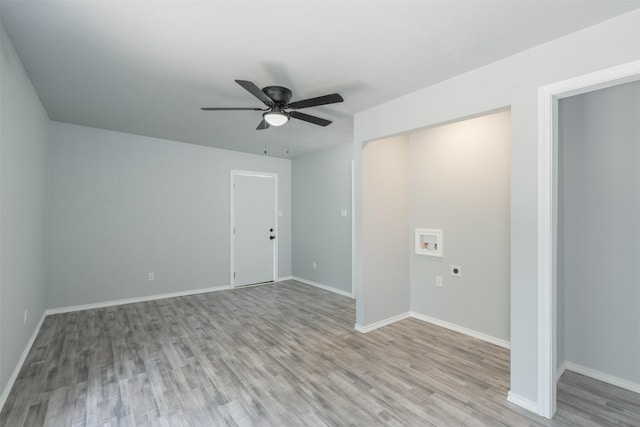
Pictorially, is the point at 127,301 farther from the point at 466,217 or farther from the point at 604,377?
the point at 604,377

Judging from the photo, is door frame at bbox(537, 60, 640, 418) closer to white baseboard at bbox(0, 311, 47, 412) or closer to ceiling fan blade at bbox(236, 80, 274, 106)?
ceiling fan blade at bbox(236, 80, 274, 106)

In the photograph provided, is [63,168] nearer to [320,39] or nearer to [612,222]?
[320,39]

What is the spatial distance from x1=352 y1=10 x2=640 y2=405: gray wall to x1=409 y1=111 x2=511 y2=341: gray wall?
2.92ft

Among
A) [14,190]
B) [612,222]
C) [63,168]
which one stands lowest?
[612,222]

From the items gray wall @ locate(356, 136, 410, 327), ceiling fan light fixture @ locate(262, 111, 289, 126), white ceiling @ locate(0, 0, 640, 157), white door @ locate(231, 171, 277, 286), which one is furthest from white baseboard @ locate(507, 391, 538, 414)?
white door @ locate(231, 171, 277, 286)

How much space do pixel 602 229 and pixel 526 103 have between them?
1.27 metres

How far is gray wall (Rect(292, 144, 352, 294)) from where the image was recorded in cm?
490

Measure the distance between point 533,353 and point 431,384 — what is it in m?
0.76

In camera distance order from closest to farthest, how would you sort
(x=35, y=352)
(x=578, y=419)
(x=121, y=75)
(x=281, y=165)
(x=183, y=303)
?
(x=578, y=419)
(x=121, y=75)
(x=35, y=352)
(x=183, y=303)
(x=281, y=165)

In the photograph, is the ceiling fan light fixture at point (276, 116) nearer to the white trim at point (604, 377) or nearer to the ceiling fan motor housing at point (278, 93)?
the ceiling fan motor housing at point (278, 93)

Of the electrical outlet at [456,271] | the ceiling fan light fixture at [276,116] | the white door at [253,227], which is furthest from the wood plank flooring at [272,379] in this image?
the ceiling fan light fixture at [276,116]

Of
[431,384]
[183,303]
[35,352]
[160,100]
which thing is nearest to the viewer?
[431,384]

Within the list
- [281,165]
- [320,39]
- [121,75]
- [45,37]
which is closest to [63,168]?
[121,75]

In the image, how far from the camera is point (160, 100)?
3031 millimetres
